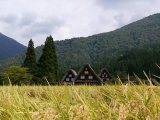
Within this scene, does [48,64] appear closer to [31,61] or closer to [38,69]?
[38,69]

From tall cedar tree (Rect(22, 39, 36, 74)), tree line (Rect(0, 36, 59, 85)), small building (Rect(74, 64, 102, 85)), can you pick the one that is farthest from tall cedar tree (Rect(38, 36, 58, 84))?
small building (Rect(74, 64, 102, 85))

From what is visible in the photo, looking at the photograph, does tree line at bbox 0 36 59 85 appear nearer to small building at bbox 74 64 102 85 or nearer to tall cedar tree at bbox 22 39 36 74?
tall cedar tree at bbox 22 39 36 74

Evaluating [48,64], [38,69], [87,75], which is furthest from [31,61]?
[87,75]

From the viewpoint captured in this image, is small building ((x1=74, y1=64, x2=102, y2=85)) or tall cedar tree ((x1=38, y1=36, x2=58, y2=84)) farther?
small building ((x1=74, y1=64, x2=102, y2=85))

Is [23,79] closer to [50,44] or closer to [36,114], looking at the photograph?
[50,44]

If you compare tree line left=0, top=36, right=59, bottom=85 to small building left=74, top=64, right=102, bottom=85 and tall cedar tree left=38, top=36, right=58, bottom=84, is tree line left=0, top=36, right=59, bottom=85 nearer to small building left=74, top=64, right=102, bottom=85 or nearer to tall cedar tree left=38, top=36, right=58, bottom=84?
tall cedar tree left=38, top=36, right=58, bottom=84

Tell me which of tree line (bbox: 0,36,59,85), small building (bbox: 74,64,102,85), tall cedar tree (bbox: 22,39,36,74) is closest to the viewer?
tree line (bbox: 0,36,59,85)

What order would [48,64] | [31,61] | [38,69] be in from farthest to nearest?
[31,61] → [38,69] → [48,64]

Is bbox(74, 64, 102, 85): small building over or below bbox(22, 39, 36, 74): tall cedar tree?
below

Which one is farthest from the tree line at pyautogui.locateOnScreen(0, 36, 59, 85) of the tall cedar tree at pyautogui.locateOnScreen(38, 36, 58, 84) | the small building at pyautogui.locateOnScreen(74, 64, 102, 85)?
the small building at pyautogui.locateOnScreen(74, 64, 102, 85)

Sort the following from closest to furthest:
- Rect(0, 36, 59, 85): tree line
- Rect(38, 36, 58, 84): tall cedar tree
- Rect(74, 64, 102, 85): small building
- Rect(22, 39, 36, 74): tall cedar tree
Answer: Rect(0, 36, 59, 85): tree line, Rect(38, 36, 58, 84): tall cedar tree, Rect(22, 39, 36, 74): tall cedar tree, Rect(74, 64, 102, 85): small building

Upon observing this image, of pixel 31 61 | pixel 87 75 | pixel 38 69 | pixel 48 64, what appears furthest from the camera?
pixel 87 75

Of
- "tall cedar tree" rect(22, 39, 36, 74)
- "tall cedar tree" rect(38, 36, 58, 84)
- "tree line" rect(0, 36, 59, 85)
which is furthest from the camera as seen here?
"tall cedar tree" rect(22, 39, 36, 74)

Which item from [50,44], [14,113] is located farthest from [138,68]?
[14,113]
